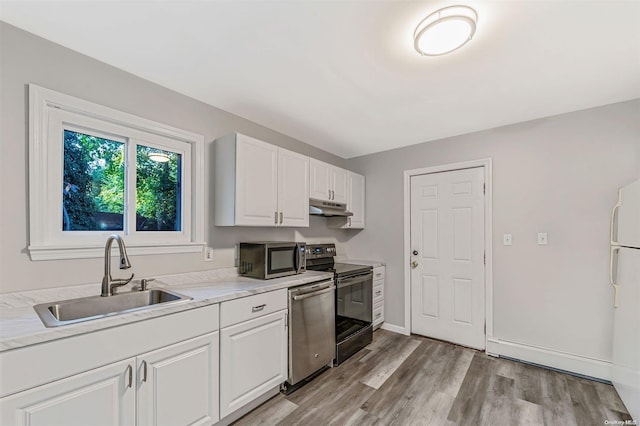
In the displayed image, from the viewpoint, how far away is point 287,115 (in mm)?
2729

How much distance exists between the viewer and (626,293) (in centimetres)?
212

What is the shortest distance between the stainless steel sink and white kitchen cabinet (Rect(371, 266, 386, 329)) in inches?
95.5

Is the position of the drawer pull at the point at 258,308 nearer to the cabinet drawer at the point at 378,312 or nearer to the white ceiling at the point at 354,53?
the white ceiling at the point at 354,53

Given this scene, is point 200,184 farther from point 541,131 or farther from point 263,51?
point 541,131

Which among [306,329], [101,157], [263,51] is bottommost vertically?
[306,329]

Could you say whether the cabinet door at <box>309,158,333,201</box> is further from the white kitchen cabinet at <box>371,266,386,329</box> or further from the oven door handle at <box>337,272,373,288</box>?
the white kitchen cabinet at <box>371,266,386,329</box>

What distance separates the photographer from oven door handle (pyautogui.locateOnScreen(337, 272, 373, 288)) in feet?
9.38

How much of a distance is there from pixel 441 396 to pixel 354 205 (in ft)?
7.57

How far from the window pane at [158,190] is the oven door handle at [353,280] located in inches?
63.6

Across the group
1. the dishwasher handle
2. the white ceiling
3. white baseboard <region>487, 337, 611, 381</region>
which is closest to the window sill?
the dishwasher handle

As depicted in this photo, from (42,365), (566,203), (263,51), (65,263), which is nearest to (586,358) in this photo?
(566,203)

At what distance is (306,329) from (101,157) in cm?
206

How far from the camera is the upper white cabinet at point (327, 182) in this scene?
10.3 feet

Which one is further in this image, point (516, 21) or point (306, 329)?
point (306, 329)
